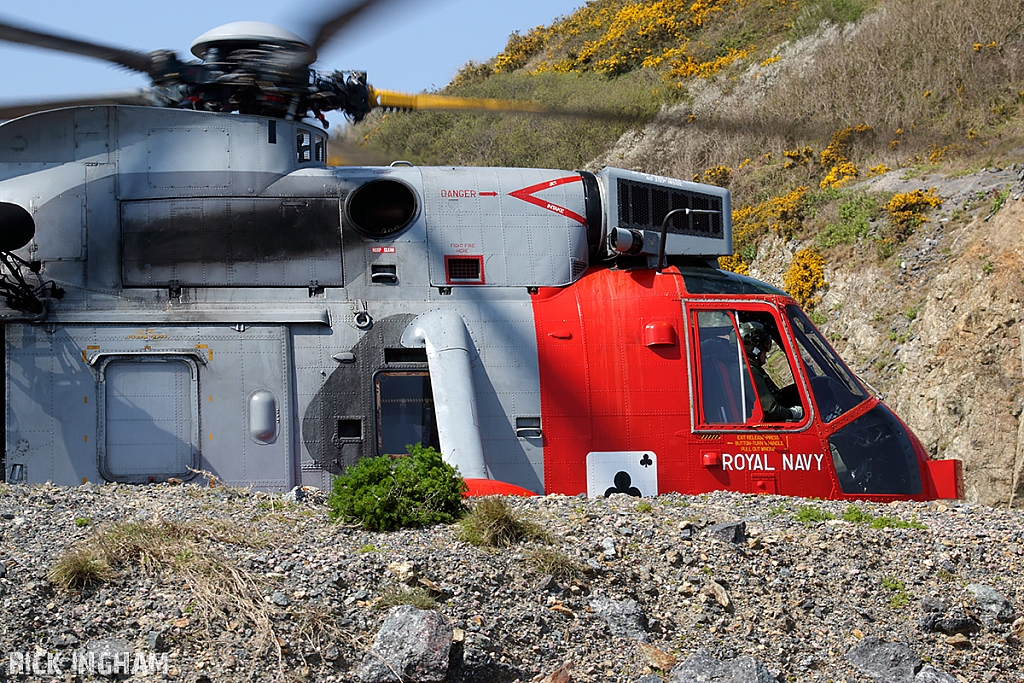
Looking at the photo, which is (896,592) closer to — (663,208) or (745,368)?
(745,368)

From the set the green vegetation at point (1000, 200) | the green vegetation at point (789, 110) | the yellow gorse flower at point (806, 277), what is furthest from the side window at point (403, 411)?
the green vegetation at point (1000, 200)

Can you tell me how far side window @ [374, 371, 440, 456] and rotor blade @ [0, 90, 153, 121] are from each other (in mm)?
3385

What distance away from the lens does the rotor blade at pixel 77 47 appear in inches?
273

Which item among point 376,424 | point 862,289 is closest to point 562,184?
point 376,424

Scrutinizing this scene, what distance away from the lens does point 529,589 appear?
556cm

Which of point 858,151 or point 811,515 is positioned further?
point 858,151

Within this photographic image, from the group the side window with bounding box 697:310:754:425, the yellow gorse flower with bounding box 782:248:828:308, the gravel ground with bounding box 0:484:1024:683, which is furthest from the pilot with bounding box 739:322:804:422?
the yellow gorse flower with bounding box 782:248:828:308

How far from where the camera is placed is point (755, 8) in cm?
Answer: 3144

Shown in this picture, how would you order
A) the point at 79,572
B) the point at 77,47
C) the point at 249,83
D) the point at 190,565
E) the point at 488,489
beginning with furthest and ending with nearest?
the point at 249,83 → the point at 488,489 → the point at 77,47 → the point at 190,565 → the point at 79,572

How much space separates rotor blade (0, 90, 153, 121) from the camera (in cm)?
876

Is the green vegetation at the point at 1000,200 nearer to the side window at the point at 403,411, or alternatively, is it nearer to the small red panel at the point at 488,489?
the side window at the point at 403,411

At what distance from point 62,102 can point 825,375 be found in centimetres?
728

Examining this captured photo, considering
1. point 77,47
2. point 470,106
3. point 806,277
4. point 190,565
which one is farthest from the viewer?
point 806,277

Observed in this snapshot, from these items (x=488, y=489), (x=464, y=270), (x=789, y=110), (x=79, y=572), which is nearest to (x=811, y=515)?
(x=488, y=489)
